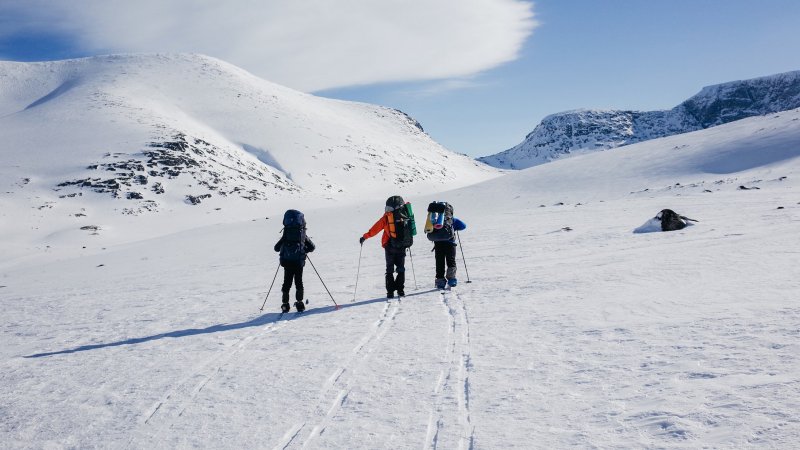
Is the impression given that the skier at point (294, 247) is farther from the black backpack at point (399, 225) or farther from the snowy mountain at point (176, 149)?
the snowy mountain at point (176, 149)

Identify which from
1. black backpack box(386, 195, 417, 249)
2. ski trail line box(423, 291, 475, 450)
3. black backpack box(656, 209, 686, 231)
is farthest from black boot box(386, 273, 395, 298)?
black backpack box(656, 209, 686, 231)

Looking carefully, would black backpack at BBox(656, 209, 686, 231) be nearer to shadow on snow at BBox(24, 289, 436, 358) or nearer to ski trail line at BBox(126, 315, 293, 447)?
shadow on snow at BBox(24, 289, 436, 358)

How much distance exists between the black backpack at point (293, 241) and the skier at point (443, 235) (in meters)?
3.03

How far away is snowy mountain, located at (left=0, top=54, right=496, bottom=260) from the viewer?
5597 centimetres

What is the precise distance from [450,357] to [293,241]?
4.95 meters

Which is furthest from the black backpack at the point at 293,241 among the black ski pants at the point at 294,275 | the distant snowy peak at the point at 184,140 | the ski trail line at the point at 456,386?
the distant snowy peak at the point at 184,140

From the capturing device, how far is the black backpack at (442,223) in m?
11.4

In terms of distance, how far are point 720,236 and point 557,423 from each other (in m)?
13.0

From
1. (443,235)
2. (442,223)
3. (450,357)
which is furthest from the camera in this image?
(443,235)

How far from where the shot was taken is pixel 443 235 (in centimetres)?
1152

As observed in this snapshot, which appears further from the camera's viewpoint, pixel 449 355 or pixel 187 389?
pixel 449 355

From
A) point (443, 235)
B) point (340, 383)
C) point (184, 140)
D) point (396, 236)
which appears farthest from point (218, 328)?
point (184, 140)

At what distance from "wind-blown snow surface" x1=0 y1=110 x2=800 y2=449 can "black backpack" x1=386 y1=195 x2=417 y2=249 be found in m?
1.34

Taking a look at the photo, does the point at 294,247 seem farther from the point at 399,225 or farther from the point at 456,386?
the point at 456,386
